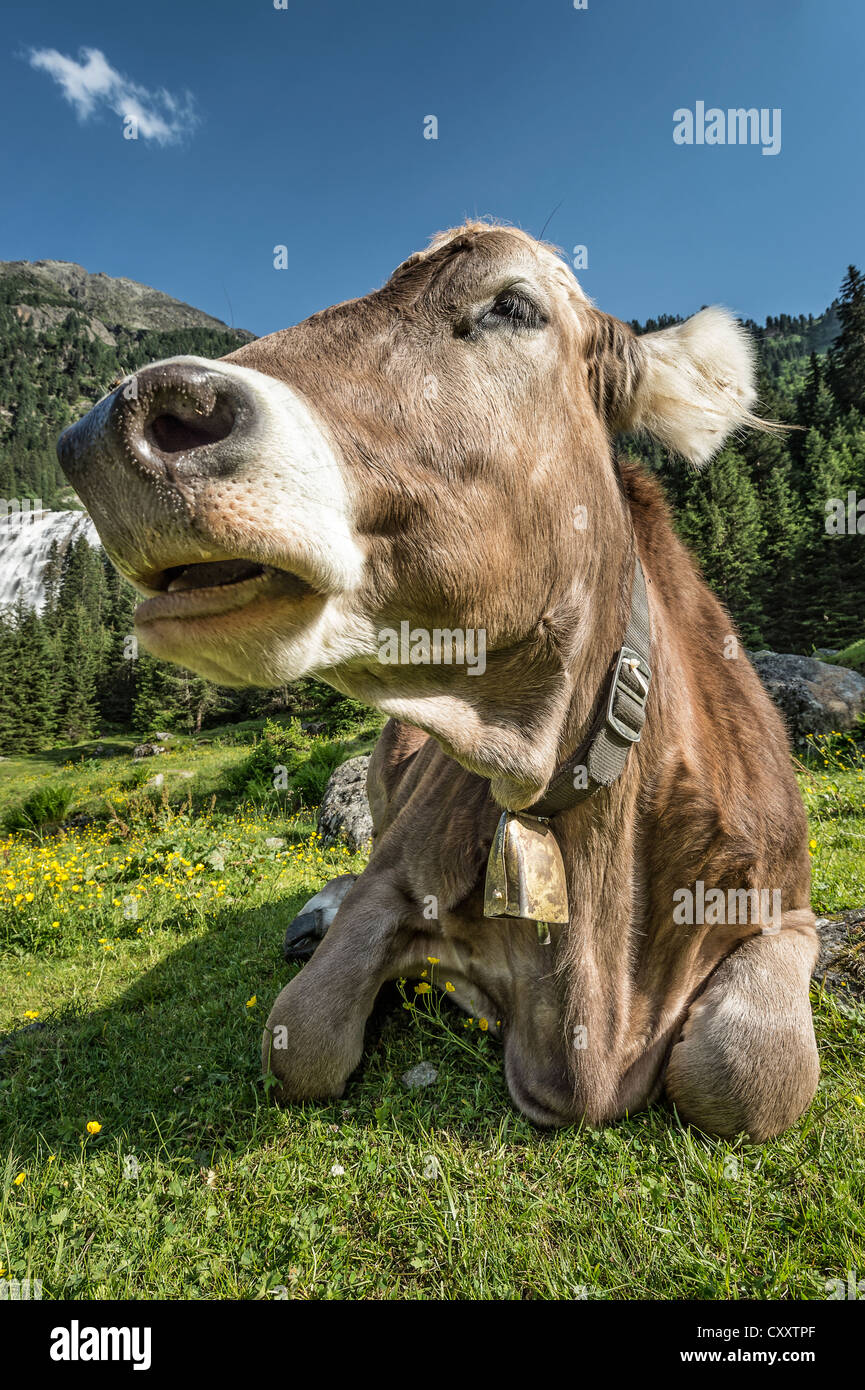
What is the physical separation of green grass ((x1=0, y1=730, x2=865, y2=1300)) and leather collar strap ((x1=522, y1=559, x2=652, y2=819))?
45.8 inches

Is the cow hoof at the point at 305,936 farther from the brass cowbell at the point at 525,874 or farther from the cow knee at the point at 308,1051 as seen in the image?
the brass cowbell at the point at 525,874

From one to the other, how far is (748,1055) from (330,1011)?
56.7 inches

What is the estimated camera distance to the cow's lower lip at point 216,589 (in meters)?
1.45

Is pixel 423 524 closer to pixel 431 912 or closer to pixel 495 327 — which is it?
pixel 495 327

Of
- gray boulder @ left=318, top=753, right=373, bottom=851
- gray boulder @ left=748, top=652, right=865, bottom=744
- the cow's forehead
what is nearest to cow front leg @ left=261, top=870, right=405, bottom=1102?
the cow's forehead

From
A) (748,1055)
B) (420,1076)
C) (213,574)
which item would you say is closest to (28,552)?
(420,1076)

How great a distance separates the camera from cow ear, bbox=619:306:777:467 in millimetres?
2203

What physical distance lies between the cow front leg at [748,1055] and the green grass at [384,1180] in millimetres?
108

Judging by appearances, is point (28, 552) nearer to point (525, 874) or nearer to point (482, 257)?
point (482, 257)

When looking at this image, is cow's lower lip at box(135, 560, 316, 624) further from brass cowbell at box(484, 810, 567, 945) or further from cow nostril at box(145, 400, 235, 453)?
brass cowbell at box(484, 810, 567, 945)

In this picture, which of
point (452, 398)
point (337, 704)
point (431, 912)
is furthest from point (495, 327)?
point (337, 704)

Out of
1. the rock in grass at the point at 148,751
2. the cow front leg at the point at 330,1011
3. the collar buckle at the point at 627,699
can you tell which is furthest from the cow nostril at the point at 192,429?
the rock in grass at the point at 148,751

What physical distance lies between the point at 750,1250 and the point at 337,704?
2119 cm
